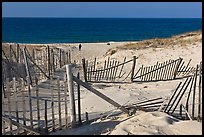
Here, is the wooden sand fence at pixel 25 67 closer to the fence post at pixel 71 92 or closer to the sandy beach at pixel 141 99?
the sandy beach at pixel 141 99

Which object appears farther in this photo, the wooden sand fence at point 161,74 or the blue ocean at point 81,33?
the blue ocean at point 81,33

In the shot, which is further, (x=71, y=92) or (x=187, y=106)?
(x=187, y=106)

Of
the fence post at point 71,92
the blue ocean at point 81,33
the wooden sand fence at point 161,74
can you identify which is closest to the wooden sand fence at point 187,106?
the fence post at point 71,92

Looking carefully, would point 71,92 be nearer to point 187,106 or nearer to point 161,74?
point 187,106

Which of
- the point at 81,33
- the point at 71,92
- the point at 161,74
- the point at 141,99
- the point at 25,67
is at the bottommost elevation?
the point at 141,99

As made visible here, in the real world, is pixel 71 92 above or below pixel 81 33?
below

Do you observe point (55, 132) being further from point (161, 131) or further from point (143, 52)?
point (143, 52)

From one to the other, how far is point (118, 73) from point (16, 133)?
8.20 meters

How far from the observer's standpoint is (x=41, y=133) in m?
5.46

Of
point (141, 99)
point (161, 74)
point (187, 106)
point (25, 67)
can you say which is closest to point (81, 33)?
point (161, 74)

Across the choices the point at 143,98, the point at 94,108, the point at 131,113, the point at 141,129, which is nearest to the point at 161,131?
the point at 141,129

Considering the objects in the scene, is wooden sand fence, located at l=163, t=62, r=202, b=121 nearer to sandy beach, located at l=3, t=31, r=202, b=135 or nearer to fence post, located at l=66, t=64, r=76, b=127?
sandy beach, located at l=3, t=31, r=202, b=135

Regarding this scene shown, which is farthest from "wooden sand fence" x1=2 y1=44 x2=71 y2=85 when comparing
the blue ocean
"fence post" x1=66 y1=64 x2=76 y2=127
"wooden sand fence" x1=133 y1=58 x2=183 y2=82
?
the blue ocean

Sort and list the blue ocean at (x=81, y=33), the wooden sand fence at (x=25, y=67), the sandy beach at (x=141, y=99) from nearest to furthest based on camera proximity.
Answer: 1. the sandy beach at (x=141, y=99)
2. the wooden sand fence at (x=25, y=67)
3. the blue ocean at (x=81, y=33)
